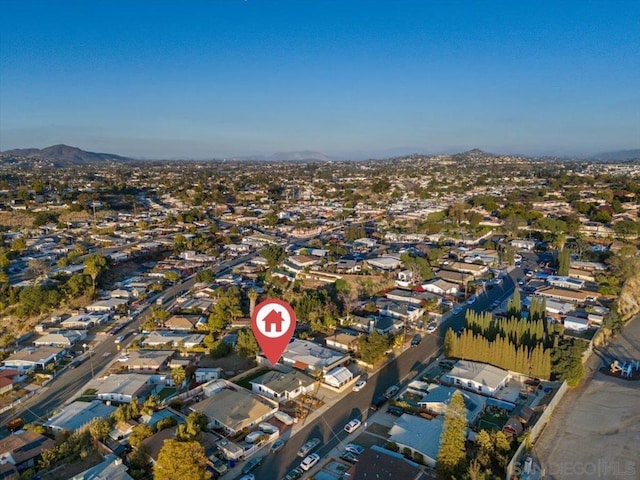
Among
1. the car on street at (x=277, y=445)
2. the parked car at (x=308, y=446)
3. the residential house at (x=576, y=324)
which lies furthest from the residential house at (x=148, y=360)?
the residential house at (x=576, y=324)

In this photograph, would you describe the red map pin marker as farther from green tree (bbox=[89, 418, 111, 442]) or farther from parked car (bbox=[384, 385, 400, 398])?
green tree (bbox=[89, 418, 111, 442])

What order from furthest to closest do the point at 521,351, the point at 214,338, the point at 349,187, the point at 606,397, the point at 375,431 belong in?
the point at 349,187, the point at 214,338, the point at 521,351, the point at 606,397, the point at 375,431

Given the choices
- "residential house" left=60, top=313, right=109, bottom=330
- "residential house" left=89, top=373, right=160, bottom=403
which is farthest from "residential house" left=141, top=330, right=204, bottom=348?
"residential house" left=60, top=313, right=109, bottom=330

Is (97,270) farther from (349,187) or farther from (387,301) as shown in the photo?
(349,187)

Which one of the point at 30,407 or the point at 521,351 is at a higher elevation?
the point at 521,351

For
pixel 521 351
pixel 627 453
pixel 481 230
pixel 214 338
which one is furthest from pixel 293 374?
pixel 481 230

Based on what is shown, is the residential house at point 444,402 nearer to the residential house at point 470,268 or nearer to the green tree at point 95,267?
the residential house at point 470,268

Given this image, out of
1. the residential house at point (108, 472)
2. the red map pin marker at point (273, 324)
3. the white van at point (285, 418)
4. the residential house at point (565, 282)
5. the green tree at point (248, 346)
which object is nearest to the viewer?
the residential house at point (108, 472)
